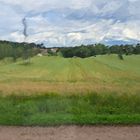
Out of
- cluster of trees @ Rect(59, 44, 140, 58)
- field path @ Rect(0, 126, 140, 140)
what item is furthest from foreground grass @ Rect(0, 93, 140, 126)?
cluster of trees @ Rect(59, 44, 140, 58)

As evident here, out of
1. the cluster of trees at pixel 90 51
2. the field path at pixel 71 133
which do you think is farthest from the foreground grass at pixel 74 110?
the cluster of trees at pixel 90 51

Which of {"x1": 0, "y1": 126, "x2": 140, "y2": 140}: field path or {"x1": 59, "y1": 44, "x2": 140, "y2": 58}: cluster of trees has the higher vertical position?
{"x1": 59, "y1": 44, "x2": 140, "y2": 58}: cluster of trees

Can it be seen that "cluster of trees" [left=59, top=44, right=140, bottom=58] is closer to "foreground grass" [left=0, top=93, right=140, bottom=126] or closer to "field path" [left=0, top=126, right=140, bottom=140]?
"foreground grass" [left=0, top=93, right=140, bottom=126]

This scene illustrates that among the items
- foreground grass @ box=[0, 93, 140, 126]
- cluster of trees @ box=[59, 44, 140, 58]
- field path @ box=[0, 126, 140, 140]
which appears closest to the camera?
field path @ box=[0, 126, 140, 140]

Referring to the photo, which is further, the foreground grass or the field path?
the foreground grass

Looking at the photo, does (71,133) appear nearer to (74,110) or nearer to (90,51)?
(74,110)

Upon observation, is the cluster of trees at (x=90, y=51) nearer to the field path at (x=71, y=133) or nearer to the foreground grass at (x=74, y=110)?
the foreground grass at (x=74, y=110)

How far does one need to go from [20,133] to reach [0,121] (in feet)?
6.09

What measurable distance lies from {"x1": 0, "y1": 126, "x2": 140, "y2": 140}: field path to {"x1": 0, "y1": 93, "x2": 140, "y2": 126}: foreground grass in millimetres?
671

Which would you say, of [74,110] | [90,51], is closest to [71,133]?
[74,110]

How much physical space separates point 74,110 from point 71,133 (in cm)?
352

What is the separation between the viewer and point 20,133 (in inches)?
423

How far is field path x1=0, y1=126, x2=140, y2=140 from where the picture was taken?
10055mm

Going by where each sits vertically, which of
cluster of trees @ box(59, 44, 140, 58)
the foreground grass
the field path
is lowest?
the field path
